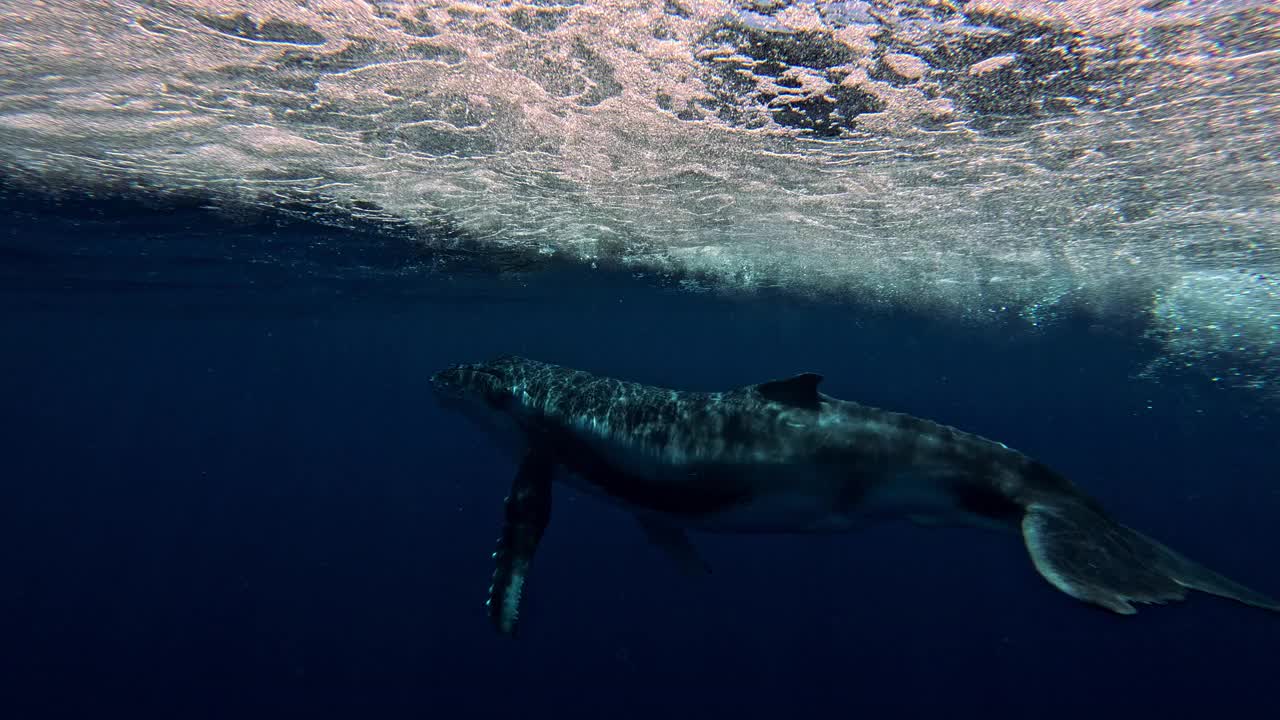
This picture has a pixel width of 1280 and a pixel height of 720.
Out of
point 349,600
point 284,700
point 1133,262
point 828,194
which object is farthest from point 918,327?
point 284,700

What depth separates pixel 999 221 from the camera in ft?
53.4

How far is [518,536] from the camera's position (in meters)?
7.82

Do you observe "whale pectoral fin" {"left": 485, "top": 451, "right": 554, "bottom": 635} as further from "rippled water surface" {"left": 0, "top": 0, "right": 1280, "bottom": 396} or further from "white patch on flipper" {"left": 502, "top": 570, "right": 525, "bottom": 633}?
"rippled water surface" {"left": 0, "top": 0, "right": 1280, "bottom": 396}

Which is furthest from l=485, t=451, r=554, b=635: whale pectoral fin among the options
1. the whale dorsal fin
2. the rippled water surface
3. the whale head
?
the rippled water surface

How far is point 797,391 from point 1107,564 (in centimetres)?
331

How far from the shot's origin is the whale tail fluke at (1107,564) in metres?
4.58

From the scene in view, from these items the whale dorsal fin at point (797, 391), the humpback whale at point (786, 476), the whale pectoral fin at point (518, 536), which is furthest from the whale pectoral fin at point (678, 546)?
the whale dorsal fin at point (797, 391)

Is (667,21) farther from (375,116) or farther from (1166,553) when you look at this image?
(1166,553)

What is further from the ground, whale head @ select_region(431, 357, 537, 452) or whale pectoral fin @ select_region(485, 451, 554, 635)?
whale head @ select_region(431, 357, 537, 452)

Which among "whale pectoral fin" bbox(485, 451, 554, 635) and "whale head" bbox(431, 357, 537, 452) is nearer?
"whale pectoral fin" bbox(485, 451, 554, 635)

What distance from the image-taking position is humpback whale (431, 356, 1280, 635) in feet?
17.4

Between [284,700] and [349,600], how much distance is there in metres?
5.69

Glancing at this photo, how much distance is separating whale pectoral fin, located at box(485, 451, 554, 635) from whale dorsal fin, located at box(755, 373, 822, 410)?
11.1 ft

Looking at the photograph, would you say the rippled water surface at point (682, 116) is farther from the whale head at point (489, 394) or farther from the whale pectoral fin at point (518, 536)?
the whale pectoral fin at point (518, 536)
